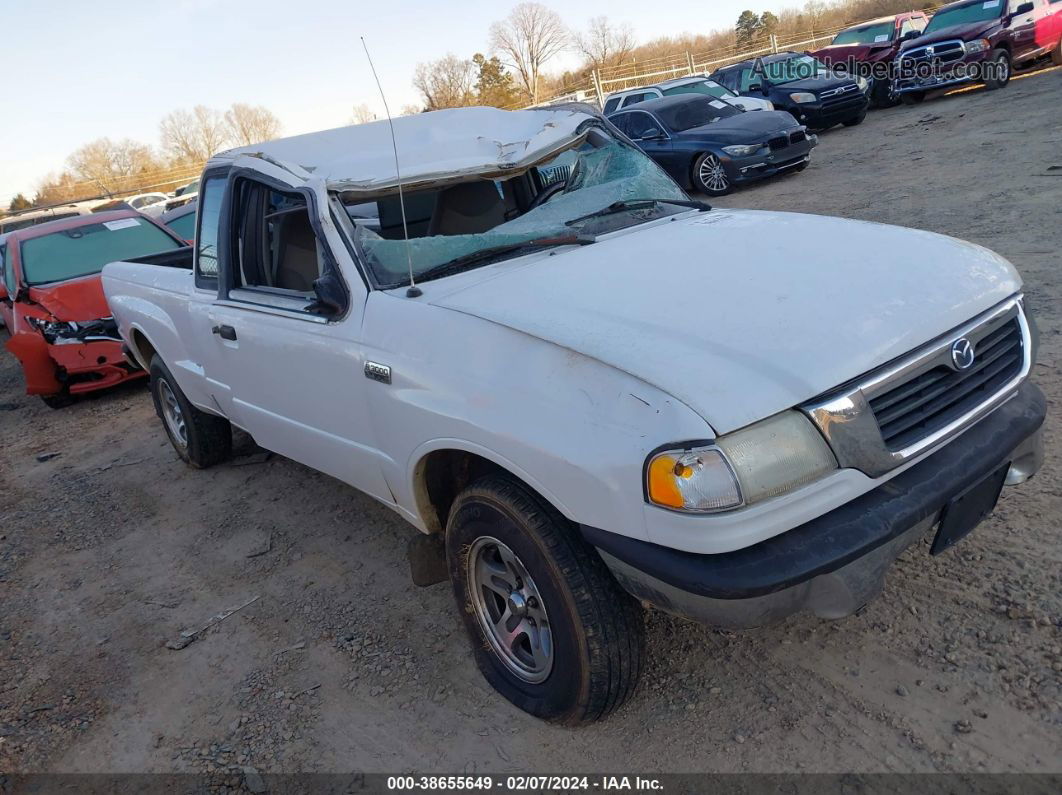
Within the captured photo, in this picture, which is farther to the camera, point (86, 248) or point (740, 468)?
point (86, 248)

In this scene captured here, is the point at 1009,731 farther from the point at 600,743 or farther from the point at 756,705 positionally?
the point at 600,743

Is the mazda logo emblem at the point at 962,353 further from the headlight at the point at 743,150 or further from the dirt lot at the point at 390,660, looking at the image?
the headlight at the point at 743,150

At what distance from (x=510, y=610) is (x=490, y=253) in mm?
1371

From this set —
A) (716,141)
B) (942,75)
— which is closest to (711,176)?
(716,141)

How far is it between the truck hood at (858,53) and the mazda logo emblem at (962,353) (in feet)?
59.1

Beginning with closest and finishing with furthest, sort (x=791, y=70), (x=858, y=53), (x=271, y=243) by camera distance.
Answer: (x=271, y=243)
(x=791, y=70)
(x=858, y=53)

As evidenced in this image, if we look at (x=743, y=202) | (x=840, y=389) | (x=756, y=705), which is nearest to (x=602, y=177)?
(x=840, y=389)

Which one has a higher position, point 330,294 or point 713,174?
point 330,294

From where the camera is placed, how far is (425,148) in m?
3.54

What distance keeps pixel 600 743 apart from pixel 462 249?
1.86 metres

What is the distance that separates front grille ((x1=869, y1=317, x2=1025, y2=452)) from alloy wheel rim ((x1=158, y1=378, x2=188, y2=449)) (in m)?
4.57

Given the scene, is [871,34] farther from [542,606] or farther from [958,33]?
[542,606]

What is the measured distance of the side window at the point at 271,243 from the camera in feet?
11.7

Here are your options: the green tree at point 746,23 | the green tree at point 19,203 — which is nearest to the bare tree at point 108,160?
the green tree at point 19,203
